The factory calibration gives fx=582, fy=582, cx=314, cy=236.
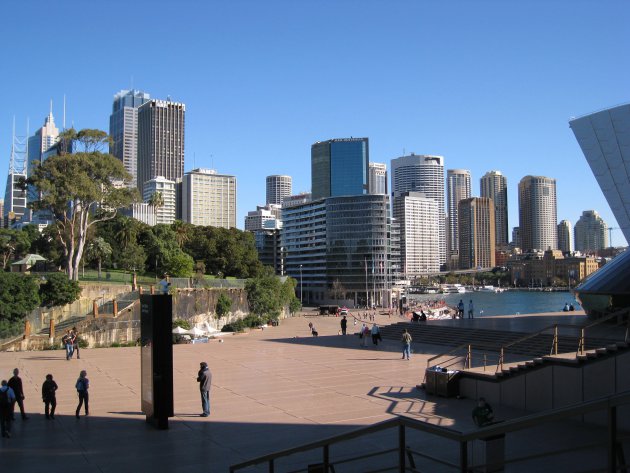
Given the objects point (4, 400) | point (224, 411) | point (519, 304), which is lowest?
point (519, 304)

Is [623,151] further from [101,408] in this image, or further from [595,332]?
[101,408]

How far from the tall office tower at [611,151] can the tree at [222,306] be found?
35585 mm

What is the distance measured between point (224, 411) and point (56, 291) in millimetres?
23110

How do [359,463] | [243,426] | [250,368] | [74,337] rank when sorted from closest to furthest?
[359,463]
[243,426]
[250,368]
[74,337]

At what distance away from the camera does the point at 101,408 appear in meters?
13.2

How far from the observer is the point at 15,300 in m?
28.4

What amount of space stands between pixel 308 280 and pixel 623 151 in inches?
3663

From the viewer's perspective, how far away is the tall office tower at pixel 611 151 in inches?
2071

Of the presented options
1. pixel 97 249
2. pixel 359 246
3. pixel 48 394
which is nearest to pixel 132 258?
pixel 97 249

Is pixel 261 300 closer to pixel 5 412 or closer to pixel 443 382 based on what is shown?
pixel 443 382

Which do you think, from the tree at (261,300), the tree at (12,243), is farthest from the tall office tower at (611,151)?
the tree at (12,243)

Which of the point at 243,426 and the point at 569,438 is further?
the point at 243,426

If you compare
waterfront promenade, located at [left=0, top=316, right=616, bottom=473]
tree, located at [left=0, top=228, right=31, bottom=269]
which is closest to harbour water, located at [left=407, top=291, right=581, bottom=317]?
tree, located at [left=0, top=228, right=31, bottom=269]

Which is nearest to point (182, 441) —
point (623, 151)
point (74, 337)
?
point (74, 337)
